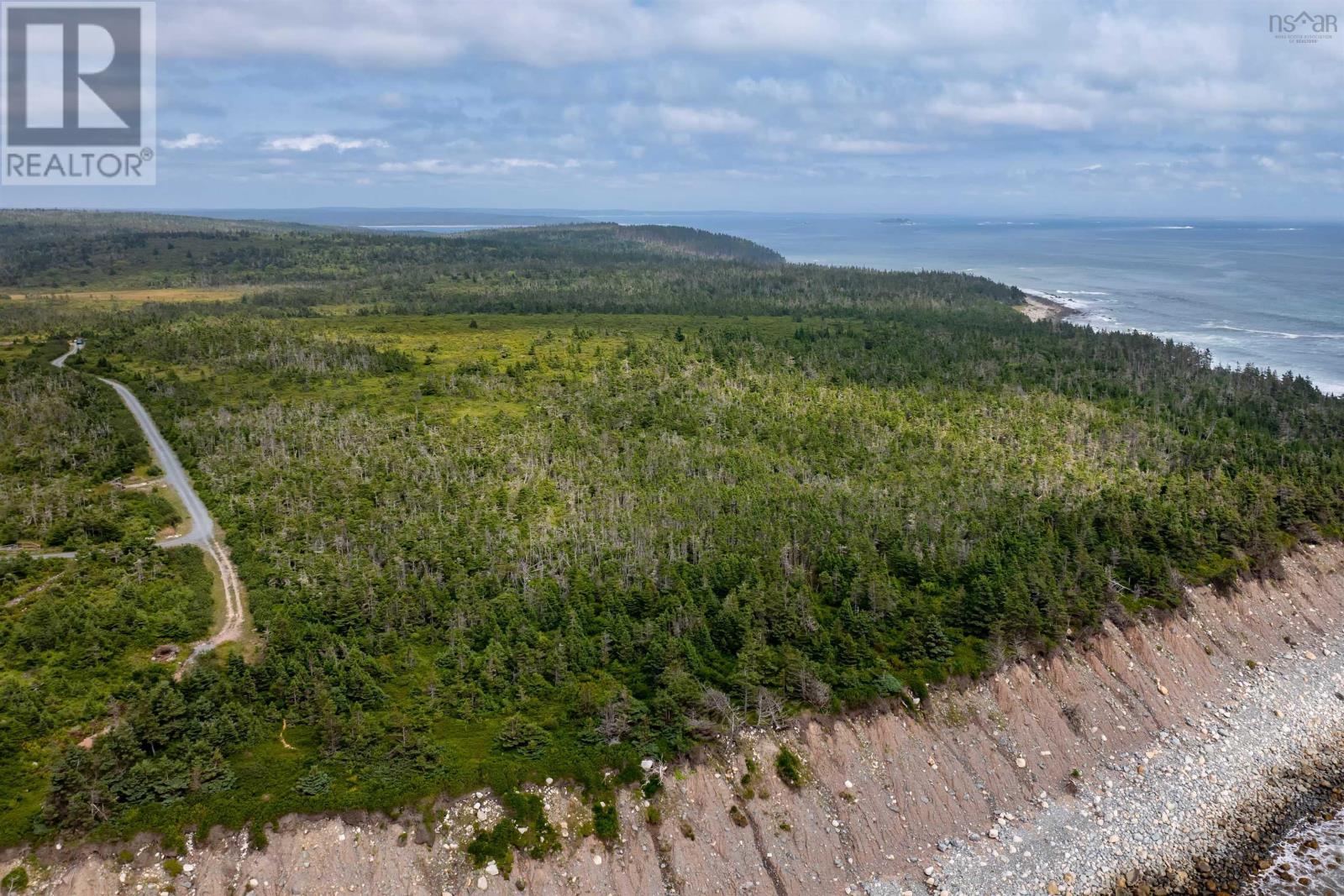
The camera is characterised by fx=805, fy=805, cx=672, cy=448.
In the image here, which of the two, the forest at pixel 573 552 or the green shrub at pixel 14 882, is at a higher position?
the forest at pixel 573 552

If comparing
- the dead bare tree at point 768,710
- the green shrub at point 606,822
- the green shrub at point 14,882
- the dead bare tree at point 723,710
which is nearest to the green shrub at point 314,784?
the green shrub at point 14,882

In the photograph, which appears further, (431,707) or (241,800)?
(431,707)

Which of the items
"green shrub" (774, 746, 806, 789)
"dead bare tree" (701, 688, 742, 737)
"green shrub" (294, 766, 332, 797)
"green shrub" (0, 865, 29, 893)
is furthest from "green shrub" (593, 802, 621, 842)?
"green shrub" (0, 865, 29, 893)

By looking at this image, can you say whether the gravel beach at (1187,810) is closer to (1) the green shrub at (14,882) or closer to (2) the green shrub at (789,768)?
(2) the green shrub at (789,768)

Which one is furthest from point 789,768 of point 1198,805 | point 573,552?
point 573,552

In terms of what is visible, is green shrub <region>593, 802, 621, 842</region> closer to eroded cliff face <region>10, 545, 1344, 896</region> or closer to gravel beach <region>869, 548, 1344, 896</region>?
eroded cliff face <region>10, 545, 1344, 896</region>

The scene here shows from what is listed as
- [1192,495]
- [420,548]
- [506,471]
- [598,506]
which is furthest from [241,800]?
[1192,495]

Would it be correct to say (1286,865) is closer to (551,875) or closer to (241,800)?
(551,875)
